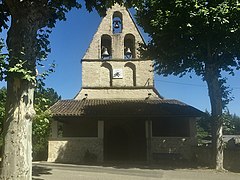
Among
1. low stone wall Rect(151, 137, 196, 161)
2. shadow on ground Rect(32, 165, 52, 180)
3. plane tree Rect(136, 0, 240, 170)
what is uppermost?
plane tree Rect(136, 0, 240, 170)

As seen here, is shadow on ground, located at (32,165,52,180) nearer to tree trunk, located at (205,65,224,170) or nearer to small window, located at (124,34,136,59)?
tree trunk, located at (205,65,224,170)

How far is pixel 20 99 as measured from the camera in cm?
630

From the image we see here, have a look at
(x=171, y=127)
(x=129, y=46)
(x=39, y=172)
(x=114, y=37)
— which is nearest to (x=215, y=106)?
(x=171, y=127)

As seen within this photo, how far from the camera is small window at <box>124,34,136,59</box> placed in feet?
86.0

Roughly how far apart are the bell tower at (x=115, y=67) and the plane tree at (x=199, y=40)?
8974 millimetres

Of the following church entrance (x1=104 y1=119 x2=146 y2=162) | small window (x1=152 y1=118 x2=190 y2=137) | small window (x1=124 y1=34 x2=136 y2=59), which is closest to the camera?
small window (x1=152 y1=118 x2=190 y2=137)

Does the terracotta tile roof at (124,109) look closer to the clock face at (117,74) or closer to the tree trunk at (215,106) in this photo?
the tree trunk at (215,106)

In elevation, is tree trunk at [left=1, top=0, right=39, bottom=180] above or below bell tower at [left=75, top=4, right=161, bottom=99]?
below

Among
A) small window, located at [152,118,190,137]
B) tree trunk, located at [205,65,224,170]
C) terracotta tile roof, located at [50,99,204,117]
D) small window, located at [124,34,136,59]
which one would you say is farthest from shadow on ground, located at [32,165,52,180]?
small window, located at [124,34,136,59]

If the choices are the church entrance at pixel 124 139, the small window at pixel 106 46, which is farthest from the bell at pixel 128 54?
the church entrance at pixel 124 139

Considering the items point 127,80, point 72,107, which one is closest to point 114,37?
point 127,80

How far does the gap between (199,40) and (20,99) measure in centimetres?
1040

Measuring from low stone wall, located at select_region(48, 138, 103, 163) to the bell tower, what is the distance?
642 cm

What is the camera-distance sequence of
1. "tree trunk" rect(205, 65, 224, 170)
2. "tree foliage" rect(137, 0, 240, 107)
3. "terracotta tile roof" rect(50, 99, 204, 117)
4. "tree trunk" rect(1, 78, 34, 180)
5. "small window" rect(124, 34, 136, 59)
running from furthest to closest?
"small window" rect(124, 34, 136, 59), "terracotta tile roof" rect(50, 99, 204, 117), "tree trunk" rect(205, 65, 224, 170), "tree foliage" rect(137, 0, 240, 107), "tree trunk" rect(1, 78, 34, 180)
